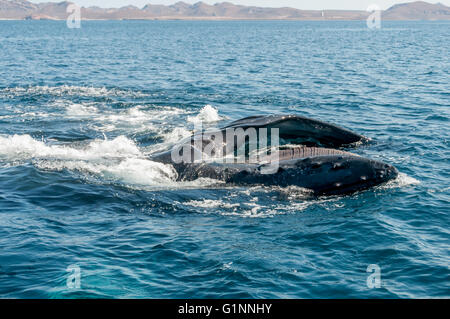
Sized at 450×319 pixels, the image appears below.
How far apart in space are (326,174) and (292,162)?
3.46ft

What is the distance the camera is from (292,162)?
15.5 meters

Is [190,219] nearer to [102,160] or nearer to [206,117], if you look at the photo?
[102,160]

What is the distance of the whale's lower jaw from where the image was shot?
49.3ft

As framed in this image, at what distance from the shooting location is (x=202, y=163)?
1667 cm

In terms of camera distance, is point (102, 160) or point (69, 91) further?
point (69, 91)

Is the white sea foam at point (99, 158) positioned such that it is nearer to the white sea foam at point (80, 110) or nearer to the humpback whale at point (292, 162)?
the humpback whale at point (292, 162)

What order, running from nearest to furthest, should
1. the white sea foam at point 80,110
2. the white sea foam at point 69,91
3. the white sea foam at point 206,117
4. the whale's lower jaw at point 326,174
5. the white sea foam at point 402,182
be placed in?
the whale's lower jaw at point 326,174 < the white sea foam at point 402,182 < the white sea foam at point 206,117 < the white sea foam at point 80,110 < the white sea foam at point 69,91

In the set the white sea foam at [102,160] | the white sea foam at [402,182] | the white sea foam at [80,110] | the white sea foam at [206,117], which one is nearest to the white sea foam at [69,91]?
the white sea foam at [80,110]

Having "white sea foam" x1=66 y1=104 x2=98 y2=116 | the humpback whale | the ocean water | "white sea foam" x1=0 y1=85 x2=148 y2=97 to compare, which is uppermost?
"white sea foam" x1=0 y1=85 x2=148 y2=97

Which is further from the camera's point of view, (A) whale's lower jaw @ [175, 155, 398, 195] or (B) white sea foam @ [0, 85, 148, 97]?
(B) white sea foam @ [0, 85, 148, 97]

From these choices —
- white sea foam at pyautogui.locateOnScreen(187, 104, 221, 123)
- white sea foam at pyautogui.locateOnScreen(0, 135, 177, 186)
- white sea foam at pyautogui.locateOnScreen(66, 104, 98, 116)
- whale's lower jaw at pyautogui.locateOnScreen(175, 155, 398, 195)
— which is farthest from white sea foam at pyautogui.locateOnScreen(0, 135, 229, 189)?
white sea foam at pyautogui.locateOnScreen(66, 104, 98, 116)

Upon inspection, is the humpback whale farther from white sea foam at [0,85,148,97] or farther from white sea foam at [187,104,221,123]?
white sea foam at [0,85,148,97]

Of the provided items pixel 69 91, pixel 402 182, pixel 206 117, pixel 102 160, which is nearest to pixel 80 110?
Result: pixel 206 117

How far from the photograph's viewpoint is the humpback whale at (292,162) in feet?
49.4
